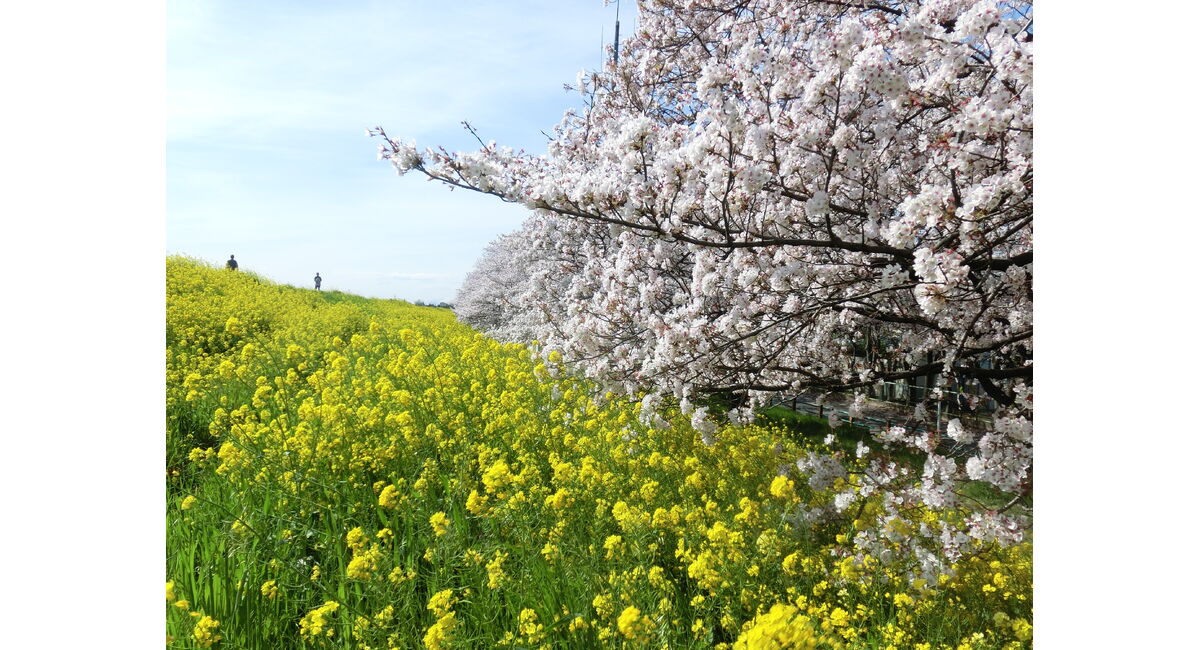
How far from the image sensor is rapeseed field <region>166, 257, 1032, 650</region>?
6.15ft

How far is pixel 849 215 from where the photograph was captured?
2.21 m

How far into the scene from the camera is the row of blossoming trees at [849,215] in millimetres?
1569

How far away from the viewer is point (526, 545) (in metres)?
2.31

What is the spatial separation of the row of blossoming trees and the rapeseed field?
25 cm

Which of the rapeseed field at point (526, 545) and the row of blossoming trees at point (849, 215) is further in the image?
the rapeseed field at point (526, 545)

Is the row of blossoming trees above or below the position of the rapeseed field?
above

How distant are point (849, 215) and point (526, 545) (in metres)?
1.63

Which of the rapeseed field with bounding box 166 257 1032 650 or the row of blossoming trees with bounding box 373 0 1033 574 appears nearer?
the row of blossoming trees with bounding box 373 0 1033 574

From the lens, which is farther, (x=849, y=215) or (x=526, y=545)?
(x=526, y=545)

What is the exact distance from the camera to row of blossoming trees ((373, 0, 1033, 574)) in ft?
5.15

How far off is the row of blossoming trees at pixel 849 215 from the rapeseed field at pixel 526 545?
25cm

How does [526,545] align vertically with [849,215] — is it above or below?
below
